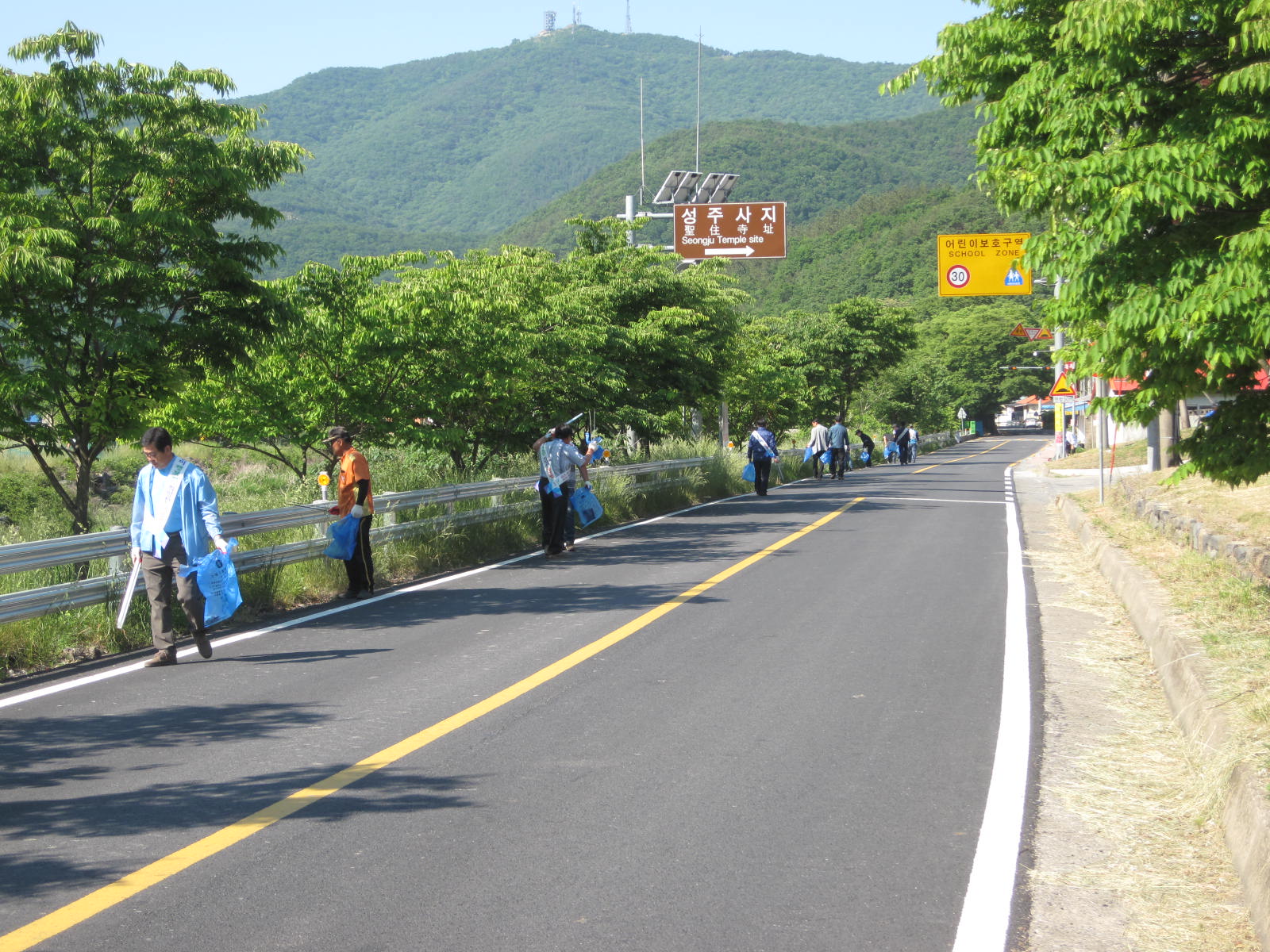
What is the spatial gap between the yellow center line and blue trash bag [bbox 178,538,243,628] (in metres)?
2.28

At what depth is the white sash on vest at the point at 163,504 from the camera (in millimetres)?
8539

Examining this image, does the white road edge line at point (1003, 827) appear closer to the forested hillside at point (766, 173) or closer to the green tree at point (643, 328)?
the green tree at point (643, 328)

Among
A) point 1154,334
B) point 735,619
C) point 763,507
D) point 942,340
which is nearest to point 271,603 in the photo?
point 735,619

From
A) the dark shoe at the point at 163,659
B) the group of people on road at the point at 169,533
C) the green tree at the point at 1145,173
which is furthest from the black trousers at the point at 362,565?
the green tree at the point at 1145,173

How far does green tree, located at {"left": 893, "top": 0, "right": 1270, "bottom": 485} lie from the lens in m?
6.91

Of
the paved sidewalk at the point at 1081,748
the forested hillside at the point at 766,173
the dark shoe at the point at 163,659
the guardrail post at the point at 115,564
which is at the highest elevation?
the forested hillside at the point at 766,173

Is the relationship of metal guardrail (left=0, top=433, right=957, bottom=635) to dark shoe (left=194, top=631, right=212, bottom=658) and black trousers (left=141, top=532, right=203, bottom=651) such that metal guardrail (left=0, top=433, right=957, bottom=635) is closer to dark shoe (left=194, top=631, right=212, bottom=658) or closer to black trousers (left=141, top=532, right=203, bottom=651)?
black trousers (left=141, top=532, right=203, bottom=651)

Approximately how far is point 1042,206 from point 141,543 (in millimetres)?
6708

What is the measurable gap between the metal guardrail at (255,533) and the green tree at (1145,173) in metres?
7.08

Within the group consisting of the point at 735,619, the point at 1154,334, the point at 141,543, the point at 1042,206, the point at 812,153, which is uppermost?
the point at 812,153

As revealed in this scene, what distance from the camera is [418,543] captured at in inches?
554

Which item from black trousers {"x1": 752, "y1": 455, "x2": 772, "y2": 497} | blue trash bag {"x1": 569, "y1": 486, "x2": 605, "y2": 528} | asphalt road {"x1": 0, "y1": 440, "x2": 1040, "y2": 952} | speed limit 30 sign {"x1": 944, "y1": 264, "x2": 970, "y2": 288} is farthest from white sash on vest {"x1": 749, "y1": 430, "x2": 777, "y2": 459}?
asphalt road {"x1": 0, "y1": 440, "x2": 1040, "y2": 952}

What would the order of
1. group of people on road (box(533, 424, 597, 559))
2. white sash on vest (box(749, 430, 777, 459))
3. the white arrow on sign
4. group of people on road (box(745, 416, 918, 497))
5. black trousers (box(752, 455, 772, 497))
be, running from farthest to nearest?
the white arrow on sign, black trousers (box(752, 455, 772, 497)), group of people on road (box(745, 416, 918, 497)), white sash on vest (box(749, 430, 777, 459)), group of people on road (box(533, 424, 597, 559))

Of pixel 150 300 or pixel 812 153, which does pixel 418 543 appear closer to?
pixel 150 300
